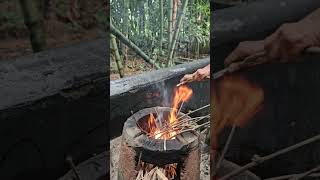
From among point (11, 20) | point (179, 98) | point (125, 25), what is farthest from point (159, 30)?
point (11, 20)

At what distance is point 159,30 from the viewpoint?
3.11 meters

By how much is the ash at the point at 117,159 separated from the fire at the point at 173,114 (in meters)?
0.26

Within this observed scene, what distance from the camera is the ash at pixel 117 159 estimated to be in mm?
3266

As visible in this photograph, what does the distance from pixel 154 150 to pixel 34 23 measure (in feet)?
3.97

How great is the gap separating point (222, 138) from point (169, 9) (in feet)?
3.16

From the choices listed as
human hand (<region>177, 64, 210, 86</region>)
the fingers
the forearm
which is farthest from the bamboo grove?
the forearm

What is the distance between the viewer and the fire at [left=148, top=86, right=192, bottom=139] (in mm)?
3219

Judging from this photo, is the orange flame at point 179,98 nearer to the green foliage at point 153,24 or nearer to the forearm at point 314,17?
the green foliage at point 153,24

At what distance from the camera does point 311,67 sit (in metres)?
2.61

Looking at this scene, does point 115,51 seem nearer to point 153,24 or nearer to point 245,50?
point 153,24

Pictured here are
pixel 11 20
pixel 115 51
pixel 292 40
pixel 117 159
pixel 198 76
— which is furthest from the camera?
pixel 117 159

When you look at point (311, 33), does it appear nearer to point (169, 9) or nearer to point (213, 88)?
point (213, 88)

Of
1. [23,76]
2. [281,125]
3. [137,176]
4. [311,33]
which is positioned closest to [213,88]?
[281,125]

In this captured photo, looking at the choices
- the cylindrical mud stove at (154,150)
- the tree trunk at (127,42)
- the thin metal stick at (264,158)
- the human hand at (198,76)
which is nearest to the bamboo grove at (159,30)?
the tree trunk at (127,42)
